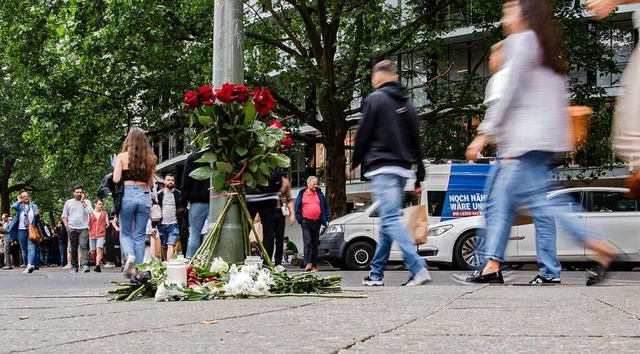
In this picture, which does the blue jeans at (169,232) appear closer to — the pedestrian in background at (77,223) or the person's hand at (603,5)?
the pedestrian in background at (77,223)

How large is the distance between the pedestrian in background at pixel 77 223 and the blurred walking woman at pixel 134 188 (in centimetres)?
976

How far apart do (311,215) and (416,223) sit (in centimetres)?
816

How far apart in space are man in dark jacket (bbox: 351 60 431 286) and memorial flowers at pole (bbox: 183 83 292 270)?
729 mm

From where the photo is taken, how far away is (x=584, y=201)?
1595cm

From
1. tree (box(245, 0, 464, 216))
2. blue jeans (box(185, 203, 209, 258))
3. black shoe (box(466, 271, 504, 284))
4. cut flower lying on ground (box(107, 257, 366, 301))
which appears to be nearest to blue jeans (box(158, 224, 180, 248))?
blue jeans (box(185, 203, 209, 258))

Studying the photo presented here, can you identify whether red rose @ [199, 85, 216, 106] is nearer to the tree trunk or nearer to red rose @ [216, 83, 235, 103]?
red rose @ [216, 83, 235, 103]

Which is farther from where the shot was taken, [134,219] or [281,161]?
[134,219]

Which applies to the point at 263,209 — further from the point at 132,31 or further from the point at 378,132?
the point at 132,31

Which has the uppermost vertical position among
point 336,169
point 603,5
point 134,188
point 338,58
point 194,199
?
point 338,58

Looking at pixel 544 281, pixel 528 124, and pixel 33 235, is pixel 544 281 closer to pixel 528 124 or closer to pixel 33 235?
pixel 528 124

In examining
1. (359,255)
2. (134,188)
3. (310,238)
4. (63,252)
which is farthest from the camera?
(63,252)

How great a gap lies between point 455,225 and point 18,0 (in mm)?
13619

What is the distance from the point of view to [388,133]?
7543 mm

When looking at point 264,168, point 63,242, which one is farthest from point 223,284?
point 63,242
